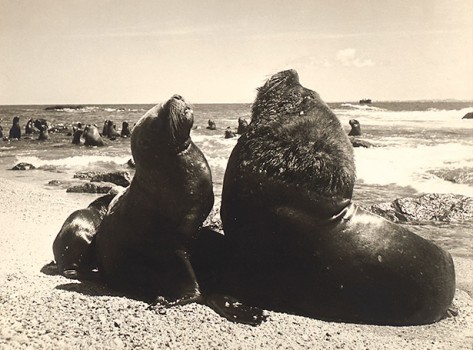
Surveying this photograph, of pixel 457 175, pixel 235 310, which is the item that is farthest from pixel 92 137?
pixel 235 310

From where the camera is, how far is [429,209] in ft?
21.4

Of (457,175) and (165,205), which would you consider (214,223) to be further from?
(457,175)

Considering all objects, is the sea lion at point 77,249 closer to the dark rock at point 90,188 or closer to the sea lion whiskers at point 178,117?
the sea lion whiskers at point 178,117

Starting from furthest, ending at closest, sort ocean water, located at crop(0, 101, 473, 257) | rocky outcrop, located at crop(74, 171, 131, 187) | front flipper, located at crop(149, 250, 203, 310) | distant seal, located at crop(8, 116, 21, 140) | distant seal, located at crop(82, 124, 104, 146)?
1. distant seal, located at crop(8, 116, 21, 140)
2. distant seal, located at crop(82, 124, 104, 146)
3. rocky outcrop, located at crop(74, 171, 131, 187)
4. ocean water, located at crop(0, 101, 473, 257)
5. front flipper, located at crop(149, 250, 203, 310)

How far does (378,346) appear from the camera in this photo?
296 cm

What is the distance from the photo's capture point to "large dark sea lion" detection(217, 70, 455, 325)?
3.20 meters

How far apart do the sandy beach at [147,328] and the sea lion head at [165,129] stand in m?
0.90

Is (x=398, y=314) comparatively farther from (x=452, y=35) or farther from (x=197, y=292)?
(x=452, y=35)

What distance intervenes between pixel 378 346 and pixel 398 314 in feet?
1.28

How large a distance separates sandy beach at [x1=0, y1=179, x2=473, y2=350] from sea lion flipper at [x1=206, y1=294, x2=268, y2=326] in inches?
1.6

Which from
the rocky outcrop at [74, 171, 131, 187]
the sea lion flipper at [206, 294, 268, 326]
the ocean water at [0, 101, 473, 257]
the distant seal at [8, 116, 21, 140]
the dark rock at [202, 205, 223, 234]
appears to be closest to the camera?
the sea lion flipper at [206, 294, 268, 326]

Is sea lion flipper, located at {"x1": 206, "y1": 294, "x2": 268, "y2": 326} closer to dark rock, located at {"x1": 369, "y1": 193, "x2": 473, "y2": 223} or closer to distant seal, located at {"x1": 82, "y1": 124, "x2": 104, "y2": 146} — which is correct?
dark rock, located at {"x1": 369, "y1": 193, "x2": 473, "y2": 223}

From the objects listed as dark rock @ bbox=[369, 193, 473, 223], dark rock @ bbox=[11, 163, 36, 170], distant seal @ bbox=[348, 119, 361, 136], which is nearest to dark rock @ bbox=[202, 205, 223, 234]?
dark rock @ bbox=[369, 193, 473, 223]

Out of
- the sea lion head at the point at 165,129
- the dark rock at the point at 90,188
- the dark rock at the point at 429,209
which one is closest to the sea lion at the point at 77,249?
the sea lion head at the point at 165,129
